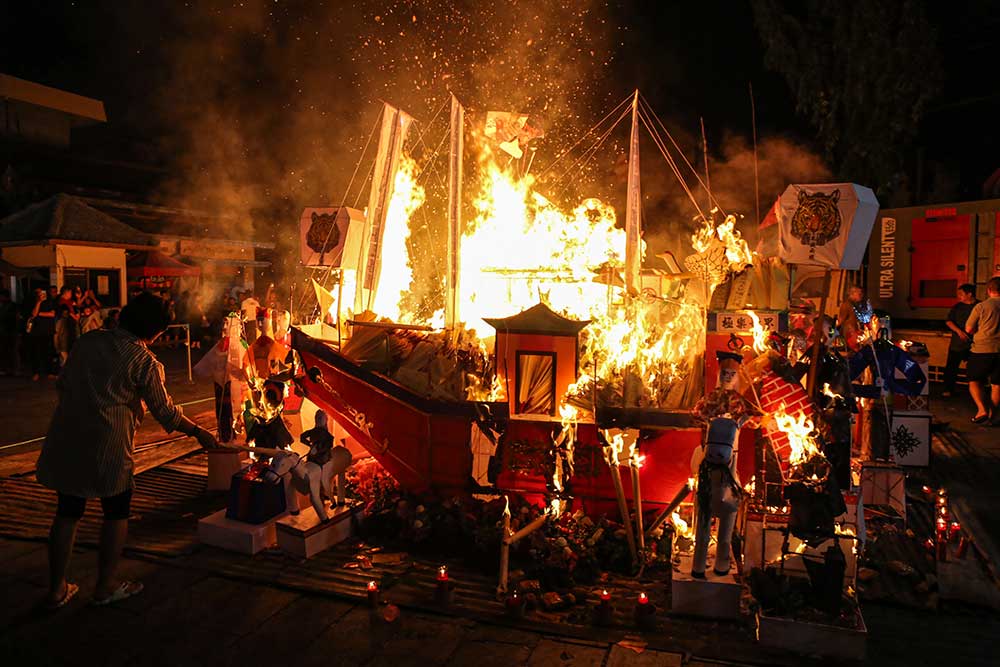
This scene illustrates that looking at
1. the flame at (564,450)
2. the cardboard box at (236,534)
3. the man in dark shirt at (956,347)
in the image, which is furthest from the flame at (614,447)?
the man in dark shirt at (956,347)

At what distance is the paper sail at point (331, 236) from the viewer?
29.0 feet

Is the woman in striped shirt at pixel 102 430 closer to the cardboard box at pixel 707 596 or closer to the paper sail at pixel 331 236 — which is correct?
the cardboard box at pixel 707 596

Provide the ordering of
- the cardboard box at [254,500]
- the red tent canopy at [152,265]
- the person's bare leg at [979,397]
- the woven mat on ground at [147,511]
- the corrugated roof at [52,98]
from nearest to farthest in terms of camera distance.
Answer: the cardboard box at [254,500]
the woven mat on ground at [147,511]
the person's bare leg at [979,397]
the red tent canopy at [152,265]
the corrugated roof at [52,98]

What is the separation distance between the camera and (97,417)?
15.7 ft

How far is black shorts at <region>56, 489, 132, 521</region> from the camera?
4.79 m

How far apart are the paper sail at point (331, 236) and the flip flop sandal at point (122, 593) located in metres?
4.63

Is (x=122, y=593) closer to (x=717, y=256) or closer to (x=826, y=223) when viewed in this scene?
(x=826, y=223)

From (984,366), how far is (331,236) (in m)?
9.99

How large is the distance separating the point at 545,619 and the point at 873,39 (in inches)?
660

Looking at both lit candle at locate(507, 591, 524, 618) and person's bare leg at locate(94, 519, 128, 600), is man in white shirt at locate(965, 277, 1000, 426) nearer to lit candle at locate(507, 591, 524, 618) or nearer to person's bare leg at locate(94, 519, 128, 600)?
lit candle at locate(507, 591, 524, 618)

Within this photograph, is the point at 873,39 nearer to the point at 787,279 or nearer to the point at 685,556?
the point at 787,279

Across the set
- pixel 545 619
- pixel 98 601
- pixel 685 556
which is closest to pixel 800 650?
pixel 685 556

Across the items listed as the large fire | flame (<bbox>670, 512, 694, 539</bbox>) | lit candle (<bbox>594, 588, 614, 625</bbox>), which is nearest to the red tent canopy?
the large fire

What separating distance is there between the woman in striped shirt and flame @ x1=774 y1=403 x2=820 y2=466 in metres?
4.57
